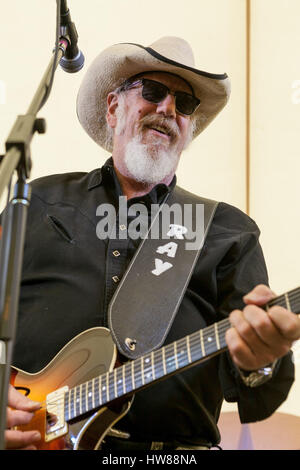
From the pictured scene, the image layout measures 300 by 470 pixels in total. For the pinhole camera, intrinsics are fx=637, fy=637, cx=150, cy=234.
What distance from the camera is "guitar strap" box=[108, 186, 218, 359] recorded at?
1.46m

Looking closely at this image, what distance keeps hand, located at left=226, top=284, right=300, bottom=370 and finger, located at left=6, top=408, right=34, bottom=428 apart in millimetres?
434

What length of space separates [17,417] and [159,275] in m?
0.52

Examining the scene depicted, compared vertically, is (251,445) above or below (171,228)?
below

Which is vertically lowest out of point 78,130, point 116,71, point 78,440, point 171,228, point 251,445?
point 251,445

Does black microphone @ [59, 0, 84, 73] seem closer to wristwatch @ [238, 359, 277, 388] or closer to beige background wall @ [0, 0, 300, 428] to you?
wristwatch @ [238, 359, 277, 388]

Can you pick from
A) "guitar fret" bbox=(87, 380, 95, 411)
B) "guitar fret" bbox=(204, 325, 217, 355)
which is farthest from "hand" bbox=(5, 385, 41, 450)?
"guitar fret" bbox=(204, 325, 217, 355)

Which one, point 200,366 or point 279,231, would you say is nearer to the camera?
point 200,366

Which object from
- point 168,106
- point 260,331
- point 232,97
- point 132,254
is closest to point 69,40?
point 168,106

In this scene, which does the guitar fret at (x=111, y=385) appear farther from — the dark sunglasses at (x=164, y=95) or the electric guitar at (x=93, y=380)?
the dark sunglasses at (x=164, y=95)

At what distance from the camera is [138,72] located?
6.28ft

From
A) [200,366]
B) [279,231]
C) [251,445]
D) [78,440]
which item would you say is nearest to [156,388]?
[200,366]

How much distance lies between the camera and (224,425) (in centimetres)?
227

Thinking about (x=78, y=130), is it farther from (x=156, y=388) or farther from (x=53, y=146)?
(x=156, y=388)

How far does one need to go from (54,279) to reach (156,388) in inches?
14.5
